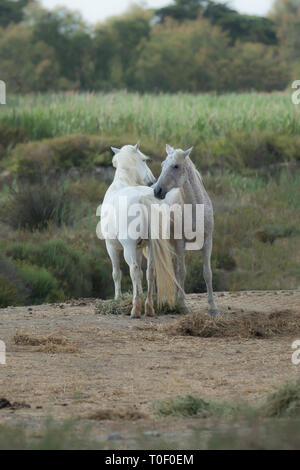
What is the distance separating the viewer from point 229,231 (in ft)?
60.3

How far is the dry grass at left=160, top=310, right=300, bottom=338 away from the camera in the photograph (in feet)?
33.1

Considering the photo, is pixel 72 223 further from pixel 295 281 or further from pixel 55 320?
pixel 55 320

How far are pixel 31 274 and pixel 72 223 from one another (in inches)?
159

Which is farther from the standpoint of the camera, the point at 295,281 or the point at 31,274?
the point at 295,281

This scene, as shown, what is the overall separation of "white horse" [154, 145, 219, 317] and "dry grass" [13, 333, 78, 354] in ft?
A: 7.59

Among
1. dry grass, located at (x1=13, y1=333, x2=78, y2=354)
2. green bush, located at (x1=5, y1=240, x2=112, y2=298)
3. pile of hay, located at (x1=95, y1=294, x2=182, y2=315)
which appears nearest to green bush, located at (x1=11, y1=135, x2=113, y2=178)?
green bush, located at (x1=5, y1=240, x2=112, y2=298)

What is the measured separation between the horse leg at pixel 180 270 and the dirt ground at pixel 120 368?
0.97 feet

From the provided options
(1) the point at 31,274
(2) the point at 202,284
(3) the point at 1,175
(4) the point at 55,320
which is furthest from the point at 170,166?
(3) the point at 1,175

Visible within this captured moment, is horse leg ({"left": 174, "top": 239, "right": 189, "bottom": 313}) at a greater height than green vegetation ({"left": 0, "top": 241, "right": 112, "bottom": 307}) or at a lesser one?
greater

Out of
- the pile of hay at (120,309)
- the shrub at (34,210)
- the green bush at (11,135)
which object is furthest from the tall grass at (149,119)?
the pile of hay at (120,309)

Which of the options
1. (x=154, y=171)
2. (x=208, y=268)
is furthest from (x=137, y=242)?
(x=154, y=171)

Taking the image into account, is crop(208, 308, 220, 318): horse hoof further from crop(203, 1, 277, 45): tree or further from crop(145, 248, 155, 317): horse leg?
crop(203, 1, 277, 45): tree

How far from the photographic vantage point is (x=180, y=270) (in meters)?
11.4

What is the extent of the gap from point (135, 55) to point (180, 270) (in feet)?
151
